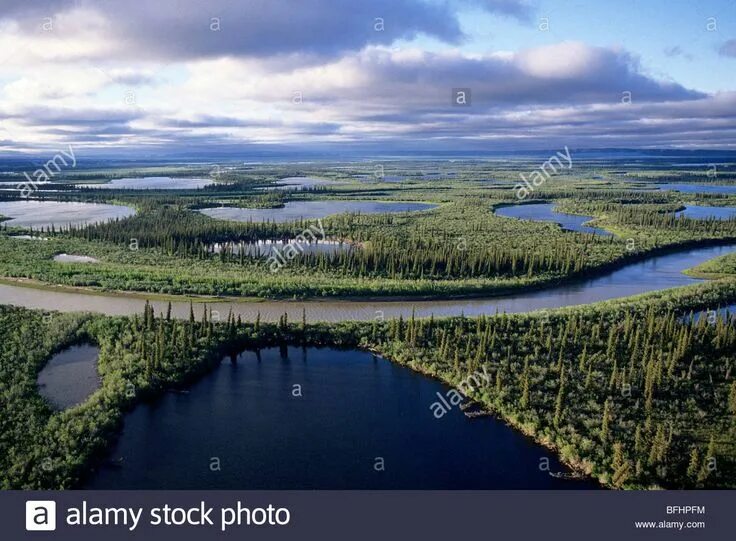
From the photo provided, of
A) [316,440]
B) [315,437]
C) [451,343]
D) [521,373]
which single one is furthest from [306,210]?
[316,440]

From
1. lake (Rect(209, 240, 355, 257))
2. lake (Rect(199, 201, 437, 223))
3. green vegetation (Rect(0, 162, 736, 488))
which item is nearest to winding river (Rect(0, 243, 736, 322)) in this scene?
green vegetation (Rect(0, 162, 736, 488))

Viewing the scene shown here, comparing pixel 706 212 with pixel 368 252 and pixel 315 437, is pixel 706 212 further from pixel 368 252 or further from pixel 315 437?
pixel 315 437

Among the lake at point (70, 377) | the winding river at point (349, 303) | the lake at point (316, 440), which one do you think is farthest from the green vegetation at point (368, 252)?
the lake at point (316, 440)

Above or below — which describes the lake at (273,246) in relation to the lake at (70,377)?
above

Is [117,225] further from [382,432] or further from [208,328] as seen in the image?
[382,432]

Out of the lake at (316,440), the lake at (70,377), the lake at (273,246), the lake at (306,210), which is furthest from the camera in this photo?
the lake at (306,210)

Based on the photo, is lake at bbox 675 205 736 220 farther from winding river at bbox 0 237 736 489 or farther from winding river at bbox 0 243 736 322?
winding river at bbox 0 237 736 489

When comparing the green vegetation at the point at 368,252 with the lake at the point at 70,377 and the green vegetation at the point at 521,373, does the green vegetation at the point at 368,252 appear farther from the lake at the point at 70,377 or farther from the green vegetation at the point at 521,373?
the lake at the point at 70,377
